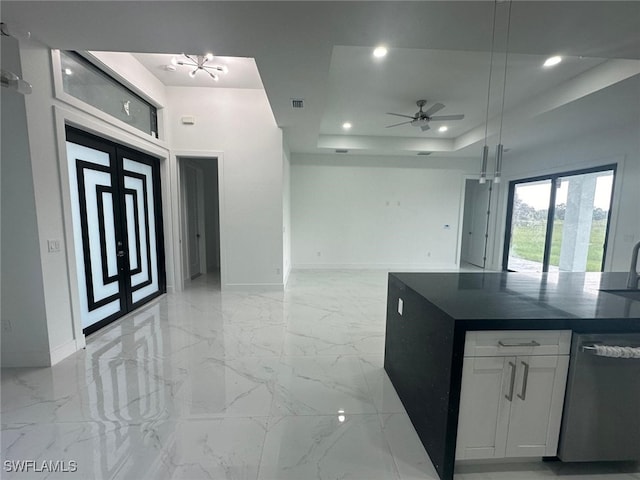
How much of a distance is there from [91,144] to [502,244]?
8076mm

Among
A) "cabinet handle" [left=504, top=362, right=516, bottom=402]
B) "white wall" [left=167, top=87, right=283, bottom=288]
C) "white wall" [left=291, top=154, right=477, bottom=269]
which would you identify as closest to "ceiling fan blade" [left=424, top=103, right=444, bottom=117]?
"white wall" [left=167, top=87, right=283, bottom=288]

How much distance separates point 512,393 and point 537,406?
0.17 metres

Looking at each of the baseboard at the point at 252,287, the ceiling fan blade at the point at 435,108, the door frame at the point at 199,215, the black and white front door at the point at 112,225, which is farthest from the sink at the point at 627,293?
the door frame at the point at 199,215

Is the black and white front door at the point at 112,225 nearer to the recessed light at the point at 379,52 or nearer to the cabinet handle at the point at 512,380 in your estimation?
the recessed light at the point at 379,52

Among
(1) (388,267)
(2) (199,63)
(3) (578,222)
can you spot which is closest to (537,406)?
(2) (199,63)

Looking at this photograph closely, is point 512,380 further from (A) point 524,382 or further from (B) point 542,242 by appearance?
(B) point 542,242

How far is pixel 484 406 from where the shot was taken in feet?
4.48

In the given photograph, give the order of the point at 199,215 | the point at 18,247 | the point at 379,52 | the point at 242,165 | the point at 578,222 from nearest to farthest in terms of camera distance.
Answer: the point at 18,247 < the point at 379,52 < the point at 242,165 < the point at 578,222 < the point at 199,215

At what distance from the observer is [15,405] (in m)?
1.88

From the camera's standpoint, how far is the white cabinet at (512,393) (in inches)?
52.0

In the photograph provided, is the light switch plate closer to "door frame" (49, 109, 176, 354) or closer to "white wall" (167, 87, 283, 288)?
"door frame" (49, 109, 176, 354)

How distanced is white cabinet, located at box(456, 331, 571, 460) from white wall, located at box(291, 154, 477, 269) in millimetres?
5313

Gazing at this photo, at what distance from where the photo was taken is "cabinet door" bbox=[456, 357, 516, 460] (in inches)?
52.6

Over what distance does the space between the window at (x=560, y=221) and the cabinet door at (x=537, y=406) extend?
14.9 feet
